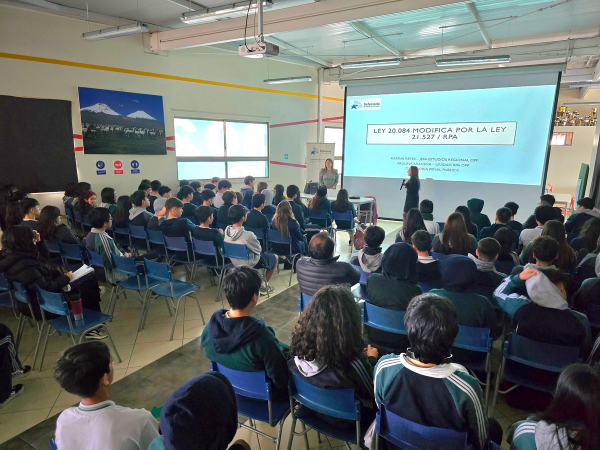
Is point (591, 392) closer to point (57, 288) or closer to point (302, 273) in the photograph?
point (302, 273)

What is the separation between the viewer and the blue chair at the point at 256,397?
1.78m

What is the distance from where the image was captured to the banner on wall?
10477 mm

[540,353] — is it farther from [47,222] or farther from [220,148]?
[220,148]

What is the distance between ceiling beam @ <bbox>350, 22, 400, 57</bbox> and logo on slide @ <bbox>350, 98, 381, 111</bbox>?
1211mm

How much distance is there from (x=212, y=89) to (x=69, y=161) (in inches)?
142

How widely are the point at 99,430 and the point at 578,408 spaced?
1.59 metres

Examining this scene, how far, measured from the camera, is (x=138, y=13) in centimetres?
648

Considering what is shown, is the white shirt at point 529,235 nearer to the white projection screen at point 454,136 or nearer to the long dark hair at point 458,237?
the long dark hair at point 458,237

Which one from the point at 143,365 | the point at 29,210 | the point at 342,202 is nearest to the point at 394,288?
the point at 143,365

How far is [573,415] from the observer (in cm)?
110

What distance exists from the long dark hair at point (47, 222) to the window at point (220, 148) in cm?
454

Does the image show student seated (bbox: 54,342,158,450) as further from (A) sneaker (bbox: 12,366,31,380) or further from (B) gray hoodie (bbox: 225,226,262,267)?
(B) gray hoodie (bbox: 225,226,262,267)

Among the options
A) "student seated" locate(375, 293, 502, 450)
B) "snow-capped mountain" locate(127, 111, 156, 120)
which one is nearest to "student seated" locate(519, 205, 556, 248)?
"student seated" locate(375, 293, 502, 450)

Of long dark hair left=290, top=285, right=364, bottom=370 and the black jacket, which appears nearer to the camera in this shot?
long dark hair left=290, top=285, right=364, bottom=370
